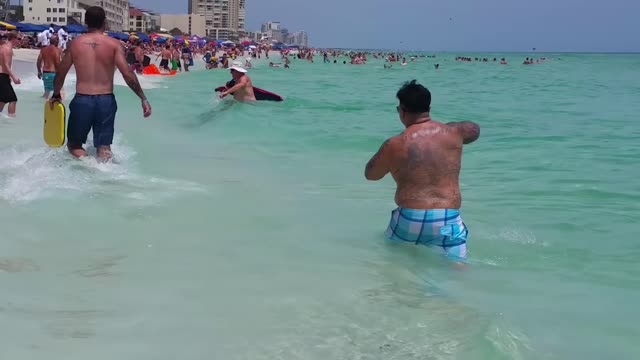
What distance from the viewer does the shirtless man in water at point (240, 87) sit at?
12742 mm

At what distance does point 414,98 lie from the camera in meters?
3.65

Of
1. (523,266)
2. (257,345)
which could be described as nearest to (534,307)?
(523,266)

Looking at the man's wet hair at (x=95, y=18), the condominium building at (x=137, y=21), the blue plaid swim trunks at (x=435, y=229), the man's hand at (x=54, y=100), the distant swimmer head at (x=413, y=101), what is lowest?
the blue plaid swim trunks at (x=435, y=229)

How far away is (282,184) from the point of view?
673 cm

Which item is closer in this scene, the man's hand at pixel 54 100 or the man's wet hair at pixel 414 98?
the man's wet hair at pixel 414 98

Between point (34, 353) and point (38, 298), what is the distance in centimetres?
59

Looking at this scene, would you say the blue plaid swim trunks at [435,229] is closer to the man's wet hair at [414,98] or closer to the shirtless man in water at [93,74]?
the man's wet hair at [414,98]

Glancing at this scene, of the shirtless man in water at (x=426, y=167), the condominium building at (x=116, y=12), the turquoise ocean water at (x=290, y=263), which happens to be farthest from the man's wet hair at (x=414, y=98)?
the condominium building at (x=116, y=12)

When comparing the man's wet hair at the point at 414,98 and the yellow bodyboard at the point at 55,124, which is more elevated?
the man's wet hair at the point at 414,98

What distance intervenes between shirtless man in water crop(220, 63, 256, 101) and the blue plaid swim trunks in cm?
918

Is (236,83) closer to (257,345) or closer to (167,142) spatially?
(167,142)

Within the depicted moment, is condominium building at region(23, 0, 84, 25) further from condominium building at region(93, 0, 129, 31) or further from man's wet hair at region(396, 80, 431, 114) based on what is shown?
→ man's wet hair at region(396, 80, 431, 114)

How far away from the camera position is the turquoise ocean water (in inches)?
113

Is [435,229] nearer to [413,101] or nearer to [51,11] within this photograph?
[413,101]
